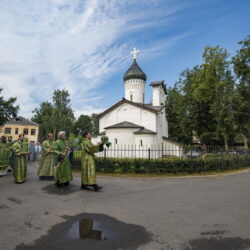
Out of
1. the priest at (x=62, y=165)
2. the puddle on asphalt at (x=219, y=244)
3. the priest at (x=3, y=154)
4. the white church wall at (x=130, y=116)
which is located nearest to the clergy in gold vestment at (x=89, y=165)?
the priest at (x=62, y=165)

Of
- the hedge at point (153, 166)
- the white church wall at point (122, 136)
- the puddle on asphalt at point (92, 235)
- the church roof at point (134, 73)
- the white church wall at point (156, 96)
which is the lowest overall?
the puddle on asphalt at point (92, 235)

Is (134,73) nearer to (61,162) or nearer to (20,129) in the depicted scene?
(61,162)

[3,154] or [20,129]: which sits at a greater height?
[20,129]

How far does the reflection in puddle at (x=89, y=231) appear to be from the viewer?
9.77 feet

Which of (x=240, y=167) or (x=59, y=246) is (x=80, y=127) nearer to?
(x=240, y=167)

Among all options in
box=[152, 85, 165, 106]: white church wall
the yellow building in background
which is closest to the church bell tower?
box=[152, 85, 165, 106]: white church wall

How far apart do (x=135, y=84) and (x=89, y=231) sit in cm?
2521

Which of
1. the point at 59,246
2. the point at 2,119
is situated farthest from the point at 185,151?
the point at 2,119

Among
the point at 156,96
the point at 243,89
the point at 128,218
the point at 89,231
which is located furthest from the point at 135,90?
the point at 89,231

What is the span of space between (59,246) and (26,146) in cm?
580

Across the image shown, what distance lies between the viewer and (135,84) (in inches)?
1061

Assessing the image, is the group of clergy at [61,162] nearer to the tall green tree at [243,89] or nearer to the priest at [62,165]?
the priest at [62,165]

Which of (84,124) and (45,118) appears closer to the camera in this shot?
(45,118)

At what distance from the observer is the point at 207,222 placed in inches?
142
